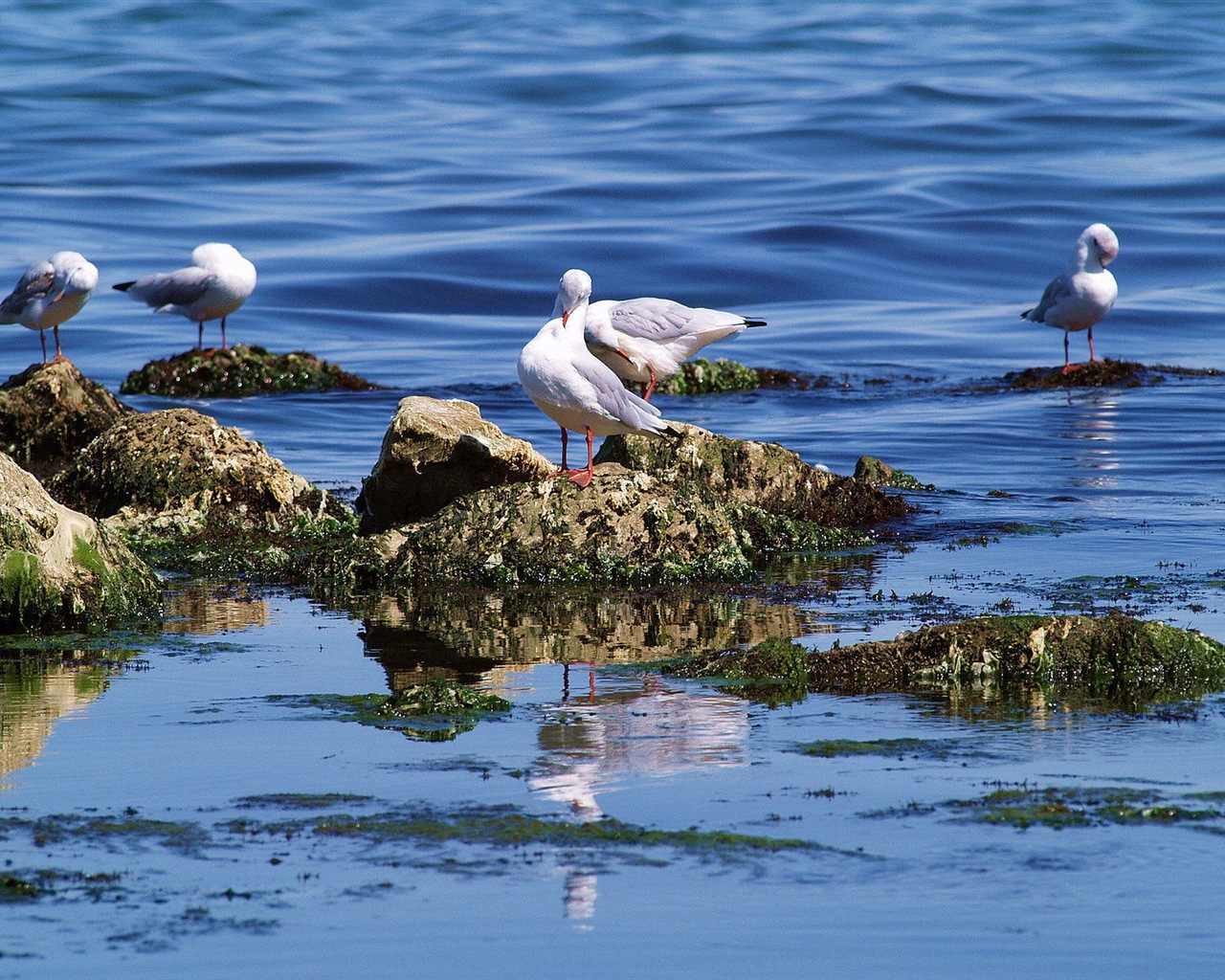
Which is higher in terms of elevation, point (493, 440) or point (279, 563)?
point (493, 440)

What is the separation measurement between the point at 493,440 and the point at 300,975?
5.36 meters

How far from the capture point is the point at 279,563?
27.3ft

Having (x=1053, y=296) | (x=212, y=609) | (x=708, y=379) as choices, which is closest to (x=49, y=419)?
(x=212, y=609)

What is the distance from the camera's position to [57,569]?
22.6ft

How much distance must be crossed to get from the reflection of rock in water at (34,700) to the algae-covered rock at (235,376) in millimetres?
9699

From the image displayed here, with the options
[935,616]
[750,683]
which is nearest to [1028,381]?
[935,616]

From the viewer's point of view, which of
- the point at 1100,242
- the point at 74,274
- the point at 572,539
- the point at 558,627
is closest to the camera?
the point at 558,627

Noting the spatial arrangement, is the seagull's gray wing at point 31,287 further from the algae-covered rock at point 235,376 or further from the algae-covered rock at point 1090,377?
the algae-covered rock at point 1090,377

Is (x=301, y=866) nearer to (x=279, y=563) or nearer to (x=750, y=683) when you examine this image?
(x=750, y=683)

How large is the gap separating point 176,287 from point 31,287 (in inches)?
83.9

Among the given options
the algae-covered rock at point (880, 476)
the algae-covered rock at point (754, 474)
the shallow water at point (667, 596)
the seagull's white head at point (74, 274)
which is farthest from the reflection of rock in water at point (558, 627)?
the seagull's white head at point (74, 274)

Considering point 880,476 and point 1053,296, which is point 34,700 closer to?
point 880,476

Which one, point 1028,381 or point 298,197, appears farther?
point 298,197

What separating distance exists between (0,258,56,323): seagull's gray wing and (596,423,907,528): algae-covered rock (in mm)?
6761
